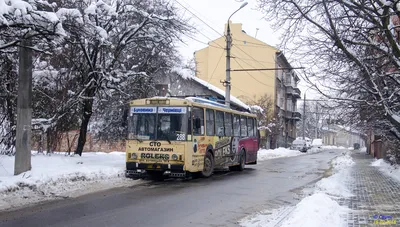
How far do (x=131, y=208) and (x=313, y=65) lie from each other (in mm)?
7415

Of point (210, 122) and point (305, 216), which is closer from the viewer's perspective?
point (305, 216)

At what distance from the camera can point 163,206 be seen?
998 cm

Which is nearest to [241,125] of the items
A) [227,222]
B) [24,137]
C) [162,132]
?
[162,132]

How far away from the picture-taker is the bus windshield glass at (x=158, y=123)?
15188 mm

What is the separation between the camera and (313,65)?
531 inches

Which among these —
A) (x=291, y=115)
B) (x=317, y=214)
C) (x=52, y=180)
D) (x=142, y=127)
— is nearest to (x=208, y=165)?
(x=142, y=127)

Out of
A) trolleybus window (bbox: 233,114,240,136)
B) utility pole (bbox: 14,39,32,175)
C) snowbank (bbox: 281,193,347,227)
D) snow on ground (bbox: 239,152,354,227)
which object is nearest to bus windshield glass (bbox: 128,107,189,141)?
utility pole (bbox: 14,39,32,175)

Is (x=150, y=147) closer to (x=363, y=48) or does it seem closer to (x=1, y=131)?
(x=1, y=131)

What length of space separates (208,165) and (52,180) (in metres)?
6.64

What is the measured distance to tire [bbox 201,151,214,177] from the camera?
1667 cm

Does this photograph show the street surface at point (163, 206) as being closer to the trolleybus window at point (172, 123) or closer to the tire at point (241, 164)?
the trolleybus window at point (172, 123)

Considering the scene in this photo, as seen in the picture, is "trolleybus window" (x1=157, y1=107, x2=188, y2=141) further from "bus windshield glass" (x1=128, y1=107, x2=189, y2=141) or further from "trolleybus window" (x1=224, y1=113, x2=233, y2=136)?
"trolleybus window" (x1=224, y1=113, x2=233, y2=136)

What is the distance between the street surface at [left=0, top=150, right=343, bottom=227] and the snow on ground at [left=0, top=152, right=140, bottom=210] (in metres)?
0.78

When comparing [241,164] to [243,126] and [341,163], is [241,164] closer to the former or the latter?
[243,126]
